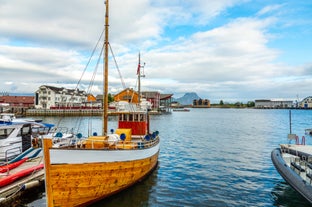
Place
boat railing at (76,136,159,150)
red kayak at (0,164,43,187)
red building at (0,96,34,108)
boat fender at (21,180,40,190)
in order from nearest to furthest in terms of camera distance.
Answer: red kayak at (0,164,43,187)
boat fender at (21,180,40,190)
boat railing at (76,136,159,150)
red building at (0,96,34,108)

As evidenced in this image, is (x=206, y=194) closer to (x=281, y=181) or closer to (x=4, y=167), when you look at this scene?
(x=281, y=181)

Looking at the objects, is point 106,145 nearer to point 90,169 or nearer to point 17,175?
point 90,169

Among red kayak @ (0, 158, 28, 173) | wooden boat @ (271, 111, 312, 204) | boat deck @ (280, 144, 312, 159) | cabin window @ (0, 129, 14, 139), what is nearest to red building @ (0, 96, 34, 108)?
cabin window @ (0, 129, 14, 139)

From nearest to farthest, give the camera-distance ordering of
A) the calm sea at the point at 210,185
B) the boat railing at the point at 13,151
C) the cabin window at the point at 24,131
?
the calm sea at the point at 210,185, the boat railing at the point at 13,151, the cabin window at the point at 24,131

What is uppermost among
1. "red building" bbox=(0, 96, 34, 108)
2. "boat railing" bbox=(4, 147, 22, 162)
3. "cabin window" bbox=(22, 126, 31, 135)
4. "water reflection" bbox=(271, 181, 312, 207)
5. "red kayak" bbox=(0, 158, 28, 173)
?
"red building" bbox=(0, 96, 34, 108)

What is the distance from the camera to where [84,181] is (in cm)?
1099

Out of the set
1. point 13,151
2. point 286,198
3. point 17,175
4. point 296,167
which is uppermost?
point 13,151

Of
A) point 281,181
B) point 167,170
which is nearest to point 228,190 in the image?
point 281,181

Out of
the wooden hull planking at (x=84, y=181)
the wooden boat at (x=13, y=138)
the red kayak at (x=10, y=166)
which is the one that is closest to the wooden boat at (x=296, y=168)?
the wooden hull planking at (x=84, y=181)

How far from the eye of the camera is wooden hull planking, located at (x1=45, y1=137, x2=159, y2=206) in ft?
33.7

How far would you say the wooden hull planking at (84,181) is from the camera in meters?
10.3

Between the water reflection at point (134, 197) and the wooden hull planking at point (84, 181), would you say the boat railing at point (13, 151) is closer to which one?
the wooden hull planking at point (84, 181)

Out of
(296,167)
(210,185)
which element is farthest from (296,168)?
(210,185)

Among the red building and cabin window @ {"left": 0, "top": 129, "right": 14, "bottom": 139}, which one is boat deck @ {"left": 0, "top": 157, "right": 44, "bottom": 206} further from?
the red building
